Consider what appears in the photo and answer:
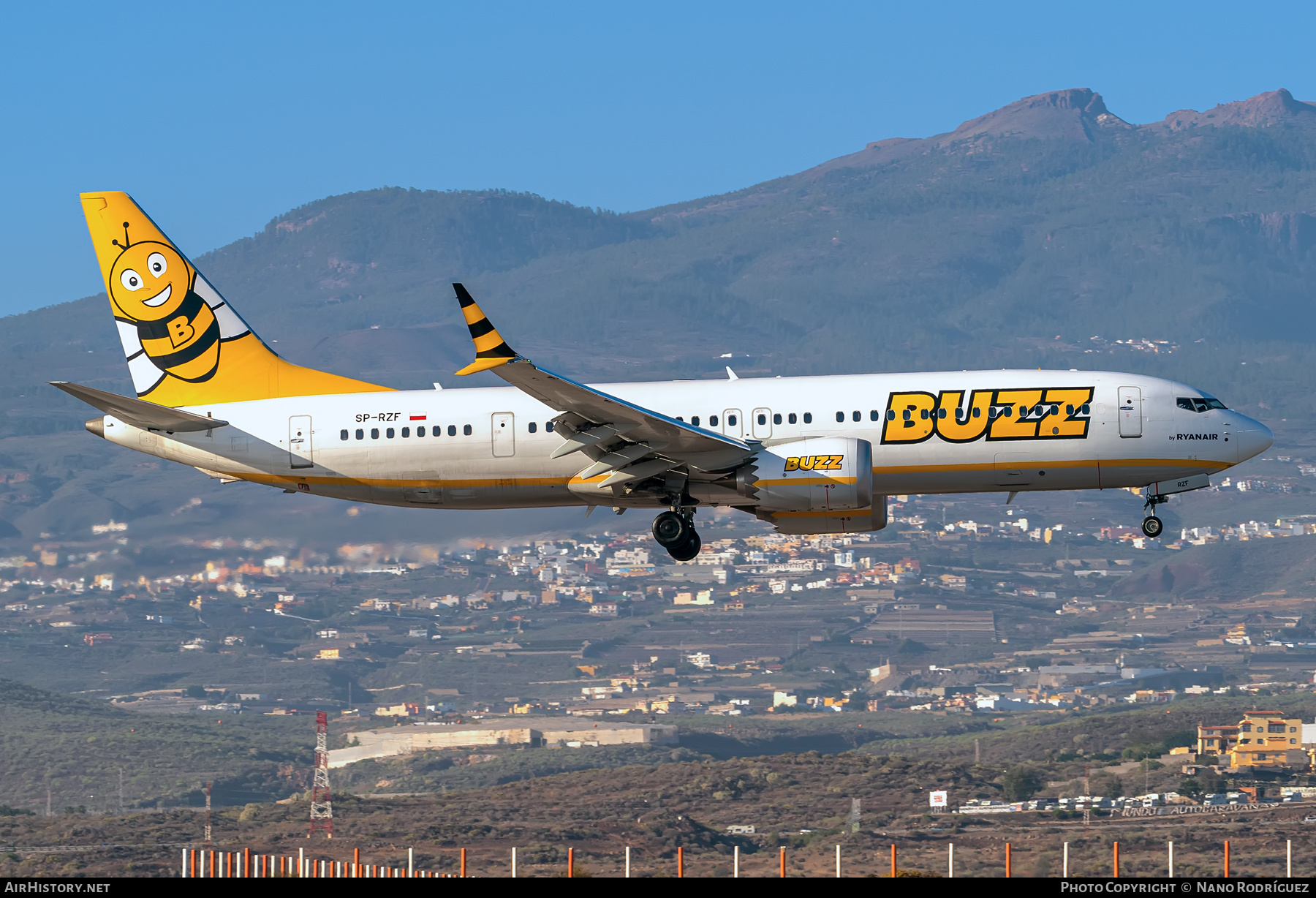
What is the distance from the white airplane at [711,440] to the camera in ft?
165

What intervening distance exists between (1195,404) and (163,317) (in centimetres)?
3321

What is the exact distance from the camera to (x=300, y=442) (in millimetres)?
54125

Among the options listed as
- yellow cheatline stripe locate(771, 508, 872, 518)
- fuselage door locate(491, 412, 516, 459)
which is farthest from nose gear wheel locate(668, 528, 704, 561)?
fuselage door locate(491, 412, 516, 459)

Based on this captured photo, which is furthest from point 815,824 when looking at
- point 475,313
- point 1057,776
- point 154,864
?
point 475,313

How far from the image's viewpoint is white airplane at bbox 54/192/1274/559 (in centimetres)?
5019

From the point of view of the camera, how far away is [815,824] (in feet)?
458

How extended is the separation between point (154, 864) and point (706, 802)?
159 feet

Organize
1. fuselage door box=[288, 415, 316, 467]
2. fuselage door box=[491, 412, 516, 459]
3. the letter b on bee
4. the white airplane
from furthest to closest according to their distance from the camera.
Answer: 1. the letter b on bee
2. fuselage door box=[288, 415, 316, 467]
3. fuselage door box=[491, 412, 516, 459]
4. the white airplane

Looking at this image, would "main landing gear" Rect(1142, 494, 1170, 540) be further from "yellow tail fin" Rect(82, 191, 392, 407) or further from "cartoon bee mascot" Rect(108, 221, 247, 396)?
"cartoon bee mascot" Rect(108, 221, 247, 396)

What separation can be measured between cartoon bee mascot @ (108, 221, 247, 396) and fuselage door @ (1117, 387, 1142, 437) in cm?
2823

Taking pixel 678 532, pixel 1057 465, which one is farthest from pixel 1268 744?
pixel 678 532

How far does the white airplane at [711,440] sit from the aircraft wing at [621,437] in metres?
0.07

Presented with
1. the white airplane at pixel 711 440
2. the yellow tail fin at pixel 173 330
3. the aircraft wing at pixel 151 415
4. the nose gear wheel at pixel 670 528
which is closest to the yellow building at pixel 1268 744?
the white airplane at pixel 711 440
